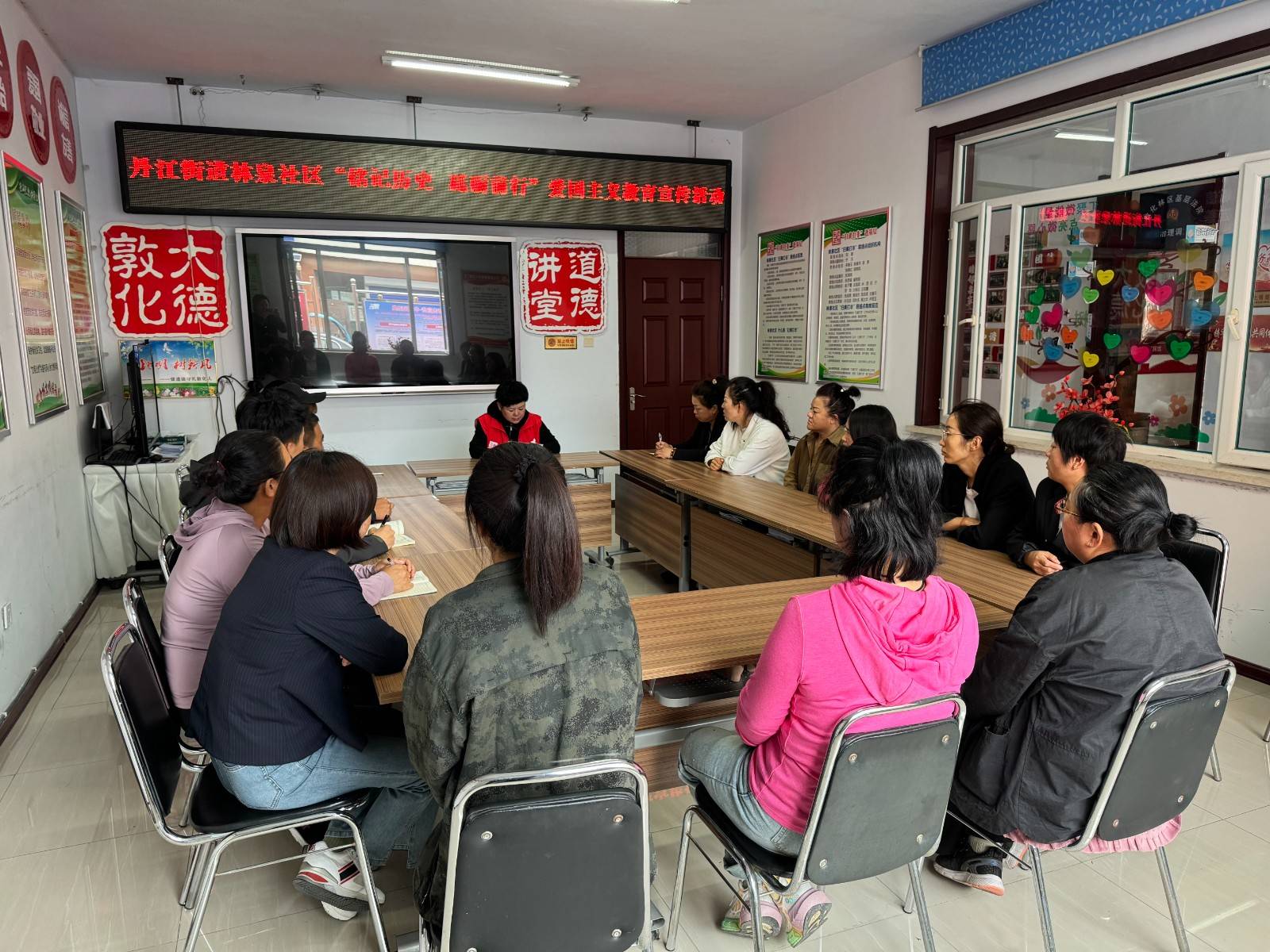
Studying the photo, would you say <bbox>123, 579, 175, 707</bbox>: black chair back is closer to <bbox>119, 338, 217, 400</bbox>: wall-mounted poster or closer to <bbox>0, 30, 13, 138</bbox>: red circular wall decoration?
→ <bbox>0, 30, 13, 138</bbox>: red circular wall decoration

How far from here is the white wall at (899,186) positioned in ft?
10.9

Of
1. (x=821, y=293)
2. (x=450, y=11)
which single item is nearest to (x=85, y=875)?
(x=450, y=11)

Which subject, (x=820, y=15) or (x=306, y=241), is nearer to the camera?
(x=820, y=15)

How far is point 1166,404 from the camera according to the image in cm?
368

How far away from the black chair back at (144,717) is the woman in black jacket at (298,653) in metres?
0.09

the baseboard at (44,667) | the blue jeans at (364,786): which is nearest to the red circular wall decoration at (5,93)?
the baseboard at (44,667)

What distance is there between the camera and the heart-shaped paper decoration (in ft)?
11.9

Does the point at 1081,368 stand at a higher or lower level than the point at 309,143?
lower

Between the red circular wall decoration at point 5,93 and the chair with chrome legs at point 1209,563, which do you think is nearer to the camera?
the chair with chrome legs at point 1209,563

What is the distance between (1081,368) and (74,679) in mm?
→ 4769

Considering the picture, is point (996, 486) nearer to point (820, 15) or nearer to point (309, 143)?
point (820, 15)

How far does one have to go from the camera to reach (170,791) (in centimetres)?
172

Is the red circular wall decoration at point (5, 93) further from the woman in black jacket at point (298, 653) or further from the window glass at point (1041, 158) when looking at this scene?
the window glass at point (1041, 158)

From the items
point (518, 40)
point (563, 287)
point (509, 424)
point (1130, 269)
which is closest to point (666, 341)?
point (563, 287)
